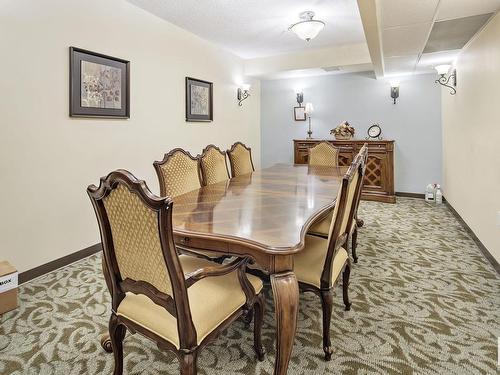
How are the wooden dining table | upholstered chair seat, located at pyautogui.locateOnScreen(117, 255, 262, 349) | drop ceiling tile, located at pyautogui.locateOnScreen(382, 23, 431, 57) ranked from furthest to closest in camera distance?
drop ceiling tile, located at pyautogui.locateOnScreen(382, 23, 431, 57), the wooden dining table, upholstered chair seat, located at pyautogui.locateOnScreen(117, 255, 262, 349)

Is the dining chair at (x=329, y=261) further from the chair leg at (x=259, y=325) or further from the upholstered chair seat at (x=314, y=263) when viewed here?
the chair leg at (x=259, y=325)

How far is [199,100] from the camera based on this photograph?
4.64 metres

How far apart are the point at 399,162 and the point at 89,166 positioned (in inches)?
195

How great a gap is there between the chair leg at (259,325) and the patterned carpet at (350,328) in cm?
5

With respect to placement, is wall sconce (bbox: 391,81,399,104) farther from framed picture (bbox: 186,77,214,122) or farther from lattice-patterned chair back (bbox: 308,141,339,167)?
framed picture (bbox: 186,77,214,122)

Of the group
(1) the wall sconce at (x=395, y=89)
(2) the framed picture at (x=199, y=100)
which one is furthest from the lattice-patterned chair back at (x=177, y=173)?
(1) the wall sconce at (x=395, y=89)

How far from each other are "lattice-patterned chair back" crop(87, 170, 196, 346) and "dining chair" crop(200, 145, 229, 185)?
1816 mm

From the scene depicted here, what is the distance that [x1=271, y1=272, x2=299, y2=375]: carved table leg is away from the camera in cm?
132

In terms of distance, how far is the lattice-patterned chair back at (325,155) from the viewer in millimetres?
4289

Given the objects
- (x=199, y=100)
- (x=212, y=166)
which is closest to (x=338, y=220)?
(x=212, y=166)

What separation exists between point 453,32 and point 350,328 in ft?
10.0

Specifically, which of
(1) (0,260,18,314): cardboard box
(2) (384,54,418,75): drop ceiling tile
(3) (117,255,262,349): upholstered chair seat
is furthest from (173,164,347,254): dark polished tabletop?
(2) (384,54,418,75): drop ceiling tile

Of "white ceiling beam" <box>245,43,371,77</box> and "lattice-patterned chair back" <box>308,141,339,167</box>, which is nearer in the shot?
"lattice-patterned chair back" <box>308,141,339,167</box>

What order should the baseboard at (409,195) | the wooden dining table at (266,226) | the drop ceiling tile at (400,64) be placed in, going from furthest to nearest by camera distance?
the baseboard at (409,195)
the drop ceiling tile at (400,64)
the wooden dining table at (266,226)
